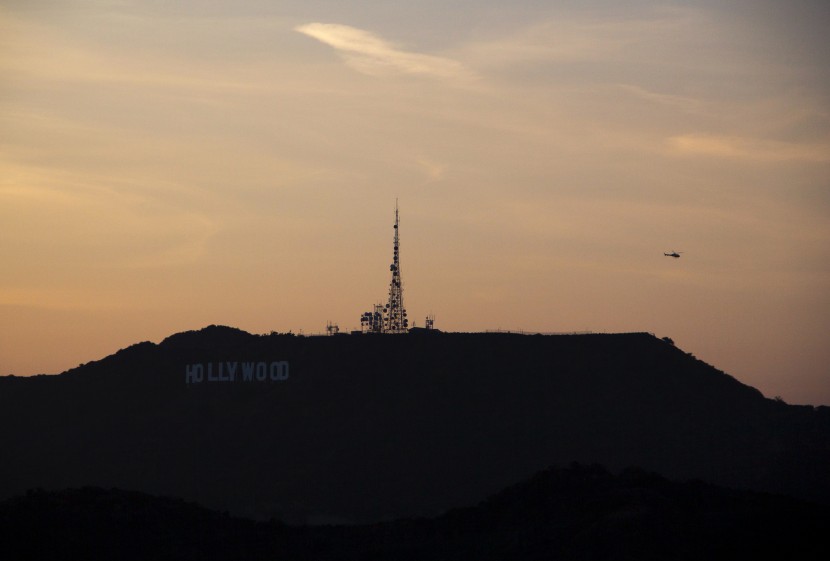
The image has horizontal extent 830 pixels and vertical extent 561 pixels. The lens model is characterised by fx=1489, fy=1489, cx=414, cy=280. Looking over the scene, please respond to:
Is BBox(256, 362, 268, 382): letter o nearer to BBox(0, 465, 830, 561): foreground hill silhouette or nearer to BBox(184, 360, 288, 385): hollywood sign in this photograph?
BBox(184, 360, 288, 385): hollywood sign

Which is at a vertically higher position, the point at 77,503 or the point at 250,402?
the point at 250,402

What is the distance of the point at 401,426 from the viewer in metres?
123

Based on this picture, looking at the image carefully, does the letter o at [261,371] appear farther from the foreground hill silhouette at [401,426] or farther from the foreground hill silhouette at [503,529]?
the foreground hill silhouette at [503,529]

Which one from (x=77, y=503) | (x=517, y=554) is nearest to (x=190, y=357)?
(x=77, y=503)

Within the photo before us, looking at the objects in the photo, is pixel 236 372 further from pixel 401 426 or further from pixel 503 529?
pixel 503 529

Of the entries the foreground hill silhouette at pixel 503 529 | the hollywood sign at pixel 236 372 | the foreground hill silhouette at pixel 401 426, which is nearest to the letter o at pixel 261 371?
the hollywood sign at pixel 236 372

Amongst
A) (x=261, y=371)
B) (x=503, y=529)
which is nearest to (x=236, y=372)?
(x=261, y=371)

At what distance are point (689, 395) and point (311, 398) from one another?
1295 inches

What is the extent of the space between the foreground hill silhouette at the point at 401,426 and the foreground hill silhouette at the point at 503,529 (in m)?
24.8

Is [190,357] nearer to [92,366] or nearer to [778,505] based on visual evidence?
[92,366]

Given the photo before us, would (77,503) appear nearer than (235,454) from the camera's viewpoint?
Yes

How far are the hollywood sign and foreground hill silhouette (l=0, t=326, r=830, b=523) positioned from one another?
1.86ft

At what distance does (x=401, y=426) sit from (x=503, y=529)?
44.0 metres

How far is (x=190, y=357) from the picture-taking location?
475ft
